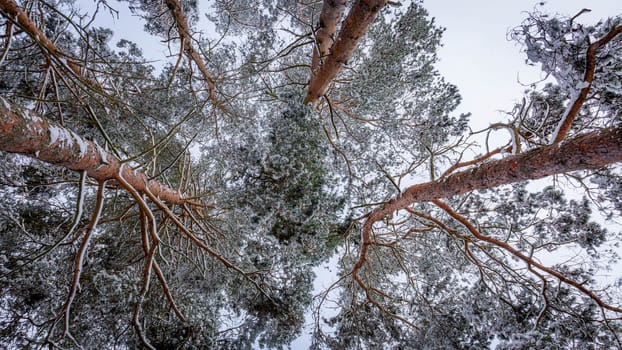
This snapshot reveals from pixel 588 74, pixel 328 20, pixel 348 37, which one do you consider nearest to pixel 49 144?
pixel 348 37

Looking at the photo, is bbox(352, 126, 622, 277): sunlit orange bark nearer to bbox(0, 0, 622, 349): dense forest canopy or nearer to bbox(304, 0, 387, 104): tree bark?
bbox(0, 0, 622, 349): dense forest canopy

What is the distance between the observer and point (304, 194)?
2.20 m

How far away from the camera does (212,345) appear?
2.82m

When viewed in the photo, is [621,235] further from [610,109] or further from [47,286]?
[47,286]

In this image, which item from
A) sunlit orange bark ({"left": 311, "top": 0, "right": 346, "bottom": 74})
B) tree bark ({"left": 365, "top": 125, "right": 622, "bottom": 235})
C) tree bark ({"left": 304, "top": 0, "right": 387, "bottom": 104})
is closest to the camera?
tree bark ({"left": 365, "top": 125, "right": 622, "bottom": 235})

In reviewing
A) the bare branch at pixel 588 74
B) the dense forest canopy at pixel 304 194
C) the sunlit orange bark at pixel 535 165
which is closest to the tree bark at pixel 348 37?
the dense forest canopy at pixel 304 194

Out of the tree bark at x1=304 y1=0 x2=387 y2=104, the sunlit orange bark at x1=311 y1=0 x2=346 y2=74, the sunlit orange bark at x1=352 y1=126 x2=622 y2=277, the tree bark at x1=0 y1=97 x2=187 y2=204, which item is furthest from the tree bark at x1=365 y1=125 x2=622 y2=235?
the tree bark at x1=0 y1=97 x2=187 y2=204

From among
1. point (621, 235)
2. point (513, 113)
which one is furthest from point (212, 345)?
point (621, 235)

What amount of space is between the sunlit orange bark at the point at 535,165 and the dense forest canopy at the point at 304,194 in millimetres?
16

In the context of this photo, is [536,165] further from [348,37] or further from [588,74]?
[348,37]

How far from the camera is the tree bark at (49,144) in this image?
1.56m

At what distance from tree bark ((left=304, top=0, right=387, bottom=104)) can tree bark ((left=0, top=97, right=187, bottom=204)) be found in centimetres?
248

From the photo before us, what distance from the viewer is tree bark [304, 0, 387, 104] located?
2537mm

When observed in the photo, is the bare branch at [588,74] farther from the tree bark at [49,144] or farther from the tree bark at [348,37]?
the tree bark at [49,144]
